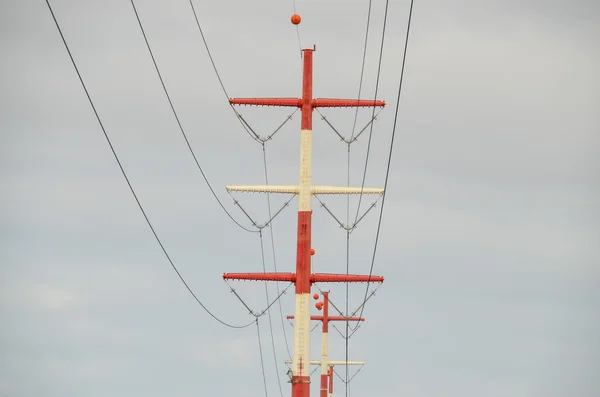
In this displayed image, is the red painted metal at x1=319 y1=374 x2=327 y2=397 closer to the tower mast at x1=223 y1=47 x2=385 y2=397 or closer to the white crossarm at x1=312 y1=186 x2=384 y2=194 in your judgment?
the tower mast at x1=223 y1=47 x2=385 y2=397

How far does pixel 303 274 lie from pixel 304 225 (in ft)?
6.16

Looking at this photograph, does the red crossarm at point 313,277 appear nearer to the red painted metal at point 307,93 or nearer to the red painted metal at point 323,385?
the red painted metal at point 307,93

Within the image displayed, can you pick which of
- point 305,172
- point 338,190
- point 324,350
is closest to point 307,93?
point 305,172

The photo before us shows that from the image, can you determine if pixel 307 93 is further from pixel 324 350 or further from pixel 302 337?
pixel 324 350

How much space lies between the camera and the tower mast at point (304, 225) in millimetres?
56188

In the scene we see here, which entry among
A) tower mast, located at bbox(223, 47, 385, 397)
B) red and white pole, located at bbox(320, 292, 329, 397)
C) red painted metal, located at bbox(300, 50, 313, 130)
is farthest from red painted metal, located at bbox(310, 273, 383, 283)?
red and white pole, located at bbox(320, 292, 329, 397)

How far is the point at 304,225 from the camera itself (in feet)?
186

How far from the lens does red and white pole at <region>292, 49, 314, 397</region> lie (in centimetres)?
5606

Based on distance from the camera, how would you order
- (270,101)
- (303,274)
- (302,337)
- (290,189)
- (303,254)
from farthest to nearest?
(270,101) < (290,189) < (303,254) < (303,274) < (302,337)

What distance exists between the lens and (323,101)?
57906 millimetres

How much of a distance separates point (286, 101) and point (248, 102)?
1541 mm

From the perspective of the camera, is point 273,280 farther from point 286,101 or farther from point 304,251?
point 286,101

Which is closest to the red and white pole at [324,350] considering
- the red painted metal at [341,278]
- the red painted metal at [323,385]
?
the red painted metal at [323,385]

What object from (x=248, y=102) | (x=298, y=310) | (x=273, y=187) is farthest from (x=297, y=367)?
(x=248, y=102)
